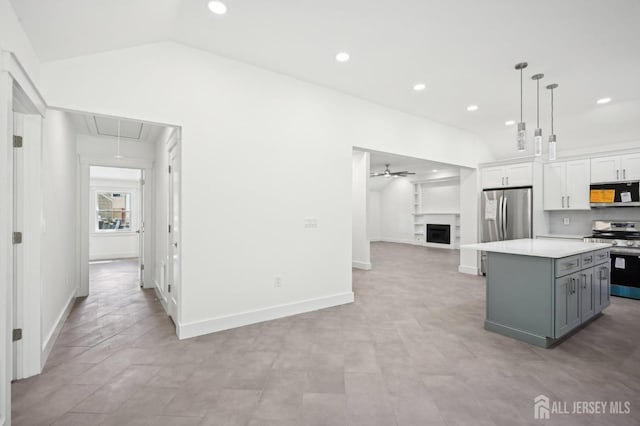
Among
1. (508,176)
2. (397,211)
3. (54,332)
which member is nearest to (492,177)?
(508,176)

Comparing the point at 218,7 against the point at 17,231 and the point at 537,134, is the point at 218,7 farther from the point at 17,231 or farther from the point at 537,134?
the point at 537,134

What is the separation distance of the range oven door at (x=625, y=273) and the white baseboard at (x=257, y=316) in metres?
4.18

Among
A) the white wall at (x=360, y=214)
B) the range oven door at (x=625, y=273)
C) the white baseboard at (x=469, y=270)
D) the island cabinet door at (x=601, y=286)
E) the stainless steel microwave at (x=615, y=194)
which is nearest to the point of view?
the island cabinet door at (x=601, y=286)

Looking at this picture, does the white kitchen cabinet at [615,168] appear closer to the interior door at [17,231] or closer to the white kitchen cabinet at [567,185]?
the white kitchen cabinet at [567,185]

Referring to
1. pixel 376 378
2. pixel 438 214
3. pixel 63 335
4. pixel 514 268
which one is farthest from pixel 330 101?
pixel 438 214

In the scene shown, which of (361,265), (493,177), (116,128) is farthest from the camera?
(361,265)

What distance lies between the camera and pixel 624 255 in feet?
14.8

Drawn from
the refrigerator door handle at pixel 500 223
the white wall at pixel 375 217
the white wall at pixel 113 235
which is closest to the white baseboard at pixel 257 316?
the refrigerator door handle at pixel 500 223

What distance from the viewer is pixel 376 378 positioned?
224cm

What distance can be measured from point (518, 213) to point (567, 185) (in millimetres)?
953

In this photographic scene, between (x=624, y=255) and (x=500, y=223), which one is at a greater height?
(x=500, y=223)

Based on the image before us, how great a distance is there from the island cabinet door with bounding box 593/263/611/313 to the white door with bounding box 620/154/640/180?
2.11 m

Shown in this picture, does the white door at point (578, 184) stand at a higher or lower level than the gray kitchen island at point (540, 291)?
higher

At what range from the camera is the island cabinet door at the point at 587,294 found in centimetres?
306
